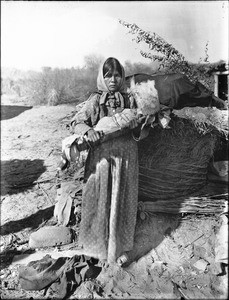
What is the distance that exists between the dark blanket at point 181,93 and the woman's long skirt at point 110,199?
29.7 inches

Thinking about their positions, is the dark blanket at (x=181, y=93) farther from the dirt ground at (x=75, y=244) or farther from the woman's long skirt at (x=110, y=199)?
the dirt ground at (x=75, y=244)

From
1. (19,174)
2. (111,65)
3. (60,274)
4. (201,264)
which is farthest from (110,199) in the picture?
(19,174)

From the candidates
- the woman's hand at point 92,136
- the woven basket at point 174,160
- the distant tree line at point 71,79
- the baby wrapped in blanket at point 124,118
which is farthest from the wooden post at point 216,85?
the woman's hand at point 92,136

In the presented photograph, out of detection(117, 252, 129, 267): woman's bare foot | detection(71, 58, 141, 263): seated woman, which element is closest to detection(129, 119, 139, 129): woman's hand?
detection(71, 58, 141, 263): seated woman

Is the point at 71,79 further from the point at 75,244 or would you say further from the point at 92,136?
the point at 75,244

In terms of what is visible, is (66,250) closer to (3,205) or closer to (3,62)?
(3,205)

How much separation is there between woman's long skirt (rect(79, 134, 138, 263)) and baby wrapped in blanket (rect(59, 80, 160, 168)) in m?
0.15

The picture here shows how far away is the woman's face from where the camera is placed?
124 inches

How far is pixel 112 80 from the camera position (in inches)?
125

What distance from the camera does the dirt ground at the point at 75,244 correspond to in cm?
320

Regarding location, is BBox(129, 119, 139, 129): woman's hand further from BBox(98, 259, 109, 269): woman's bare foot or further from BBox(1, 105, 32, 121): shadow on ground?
BBox(1, 105, 32, 121): shadow on ground

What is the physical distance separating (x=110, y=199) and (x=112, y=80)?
1203 millimetres

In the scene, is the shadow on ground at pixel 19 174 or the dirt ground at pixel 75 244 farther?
the shadow on ground at pixel 19 174

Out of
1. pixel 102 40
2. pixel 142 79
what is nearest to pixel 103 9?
pixel 102 40
